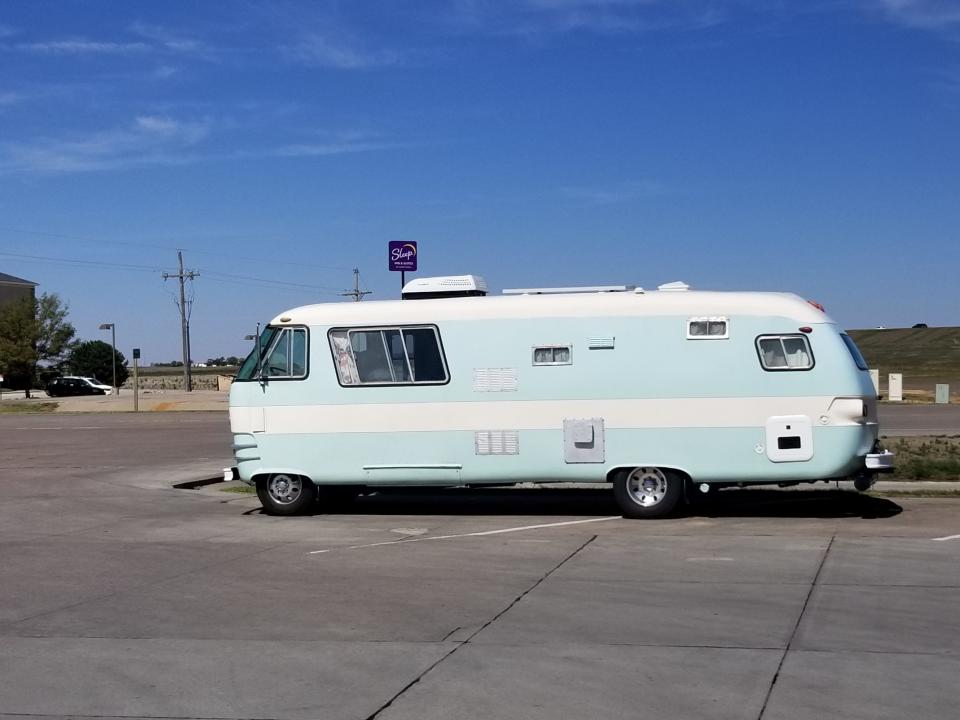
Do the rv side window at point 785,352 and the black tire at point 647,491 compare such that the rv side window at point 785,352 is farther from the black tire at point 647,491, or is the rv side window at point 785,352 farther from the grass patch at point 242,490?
the grass patch at point 242,490

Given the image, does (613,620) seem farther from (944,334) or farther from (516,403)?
(944,334)

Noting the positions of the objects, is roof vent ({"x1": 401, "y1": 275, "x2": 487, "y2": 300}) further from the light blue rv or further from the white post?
the white post

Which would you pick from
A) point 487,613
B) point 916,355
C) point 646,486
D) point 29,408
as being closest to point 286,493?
point 646,486

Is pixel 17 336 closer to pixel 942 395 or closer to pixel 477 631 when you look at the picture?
pixel 942 395

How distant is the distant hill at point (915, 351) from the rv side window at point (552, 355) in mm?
55264

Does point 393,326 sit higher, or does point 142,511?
point 393,326

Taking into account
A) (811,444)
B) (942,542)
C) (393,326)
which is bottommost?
(942,542)

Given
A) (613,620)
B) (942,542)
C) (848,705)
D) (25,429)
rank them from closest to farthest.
Result: (848,705) < (613,620) < (942,542) < (25,429)

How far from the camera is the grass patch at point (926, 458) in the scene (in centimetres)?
1812

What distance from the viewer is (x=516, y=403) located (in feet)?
48.8

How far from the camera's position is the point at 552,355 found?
1485 centimetres

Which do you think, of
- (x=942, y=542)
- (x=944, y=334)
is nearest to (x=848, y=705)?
(x=942, y=542)

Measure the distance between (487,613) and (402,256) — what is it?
1229cm

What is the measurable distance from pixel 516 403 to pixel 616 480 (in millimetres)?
1572
